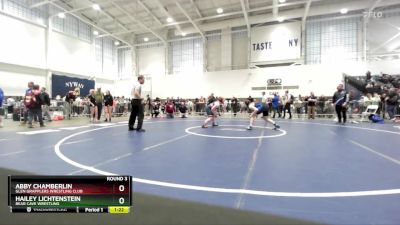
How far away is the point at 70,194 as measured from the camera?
1.66m

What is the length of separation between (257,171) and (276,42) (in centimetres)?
2336

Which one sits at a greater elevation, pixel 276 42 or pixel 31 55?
pixel 276 42

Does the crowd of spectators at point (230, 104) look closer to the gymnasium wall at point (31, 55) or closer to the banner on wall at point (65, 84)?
the gymnasium wall at point (31, 55)

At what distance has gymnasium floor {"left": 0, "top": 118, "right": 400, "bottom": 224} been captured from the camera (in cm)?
210

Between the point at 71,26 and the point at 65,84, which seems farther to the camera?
the point at 71,26

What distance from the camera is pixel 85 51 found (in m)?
27.4

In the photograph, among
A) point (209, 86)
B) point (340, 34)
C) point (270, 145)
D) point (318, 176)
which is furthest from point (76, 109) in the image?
point (340, 34)

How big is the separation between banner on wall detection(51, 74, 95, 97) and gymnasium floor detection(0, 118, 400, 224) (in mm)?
21317

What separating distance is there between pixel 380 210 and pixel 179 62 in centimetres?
2912

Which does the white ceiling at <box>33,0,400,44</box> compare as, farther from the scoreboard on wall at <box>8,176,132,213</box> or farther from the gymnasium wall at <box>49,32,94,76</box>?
the scoreboard on wall at <box>8,176,132,213</box>

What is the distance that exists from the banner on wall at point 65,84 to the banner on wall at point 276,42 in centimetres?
1872

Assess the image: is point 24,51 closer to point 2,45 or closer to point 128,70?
point 2,45

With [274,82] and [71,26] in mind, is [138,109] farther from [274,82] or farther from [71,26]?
[71,26]

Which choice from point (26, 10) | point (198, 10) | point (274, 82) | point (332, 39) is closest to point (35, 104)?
point (26, 10)
